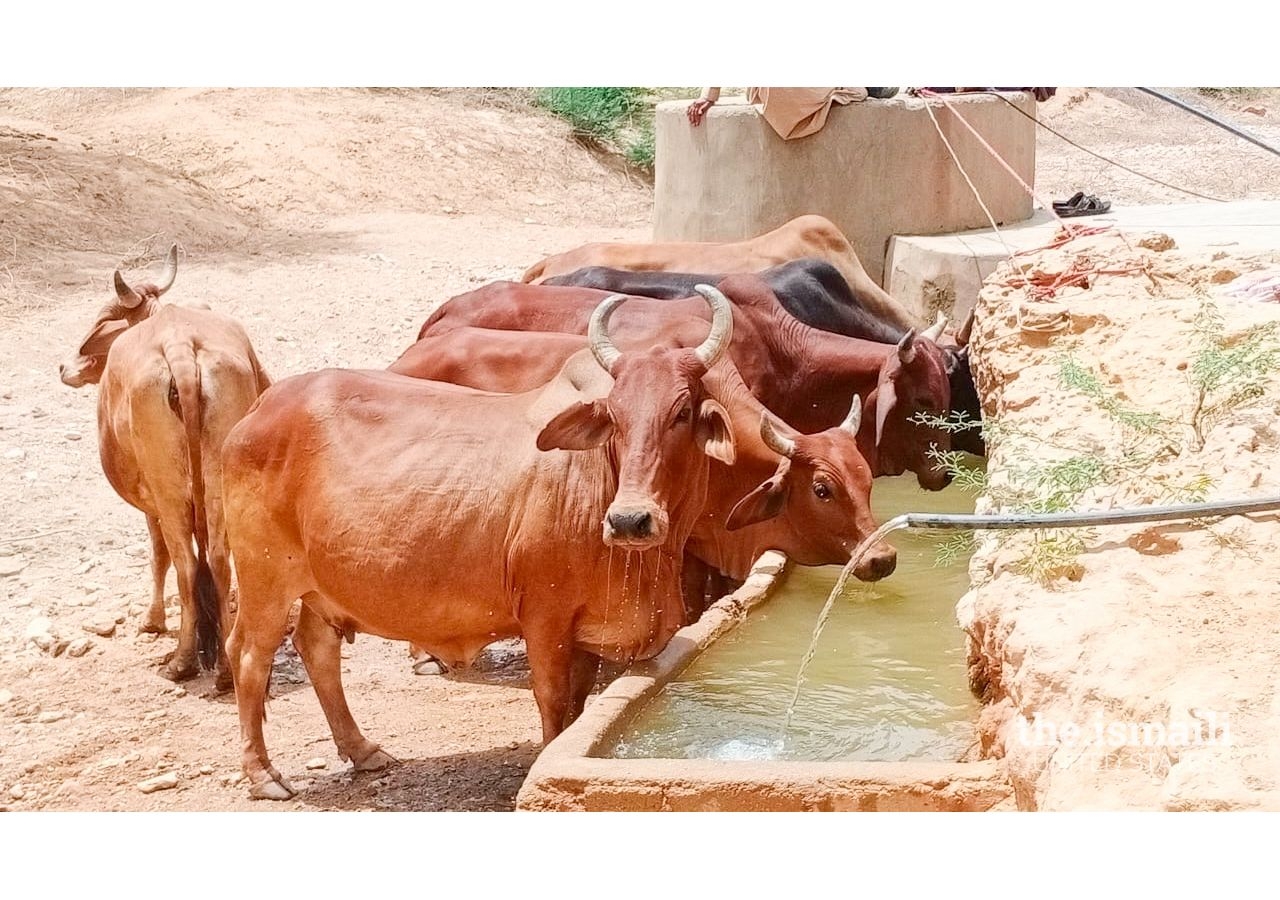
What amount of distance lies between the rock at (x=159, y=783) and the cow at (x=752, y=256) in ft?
9.72

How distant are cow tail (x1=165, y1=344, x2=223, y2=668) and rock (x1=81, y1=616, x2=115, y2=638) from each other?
54 cm

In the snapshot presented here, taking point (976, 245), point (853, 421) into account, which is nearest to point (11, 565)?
point (853, 421)

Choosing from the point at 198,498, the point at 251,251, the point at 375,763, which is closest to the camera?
the point at 375,763

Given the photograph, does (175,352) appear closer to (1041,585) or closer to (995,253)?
(1041,585)

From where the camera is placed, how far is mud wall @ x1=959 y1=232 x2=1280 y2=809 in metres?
3.53

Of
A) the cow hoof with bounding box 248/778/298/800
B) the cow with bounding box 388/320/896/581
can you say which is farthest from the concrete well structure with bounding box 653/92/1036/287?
the cow hoof with bounding box 248/778/298/800

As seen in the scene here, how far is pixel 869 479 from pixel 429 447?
4.99 ft

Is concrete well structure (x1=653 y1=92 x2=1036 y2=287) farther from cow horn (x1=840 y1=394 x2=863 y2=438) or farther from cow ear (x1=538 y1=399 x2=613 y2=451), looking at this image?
cow ear (x1=538 y1=399 x2=613 y2=451)

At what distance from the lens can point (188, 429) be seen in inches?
220

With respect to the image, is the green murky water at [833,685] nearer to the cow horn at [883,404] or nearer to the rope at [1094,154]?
the cow horn at [883,404]

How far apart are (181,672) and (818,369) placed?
9.32 feet

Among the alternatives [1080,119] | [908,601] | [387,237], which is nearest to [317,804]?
[908,601]

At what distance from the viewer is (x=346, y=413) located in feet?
15.9

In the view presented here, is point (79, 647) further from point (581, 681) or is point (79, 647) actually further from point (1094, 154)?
point (1094, 154)
